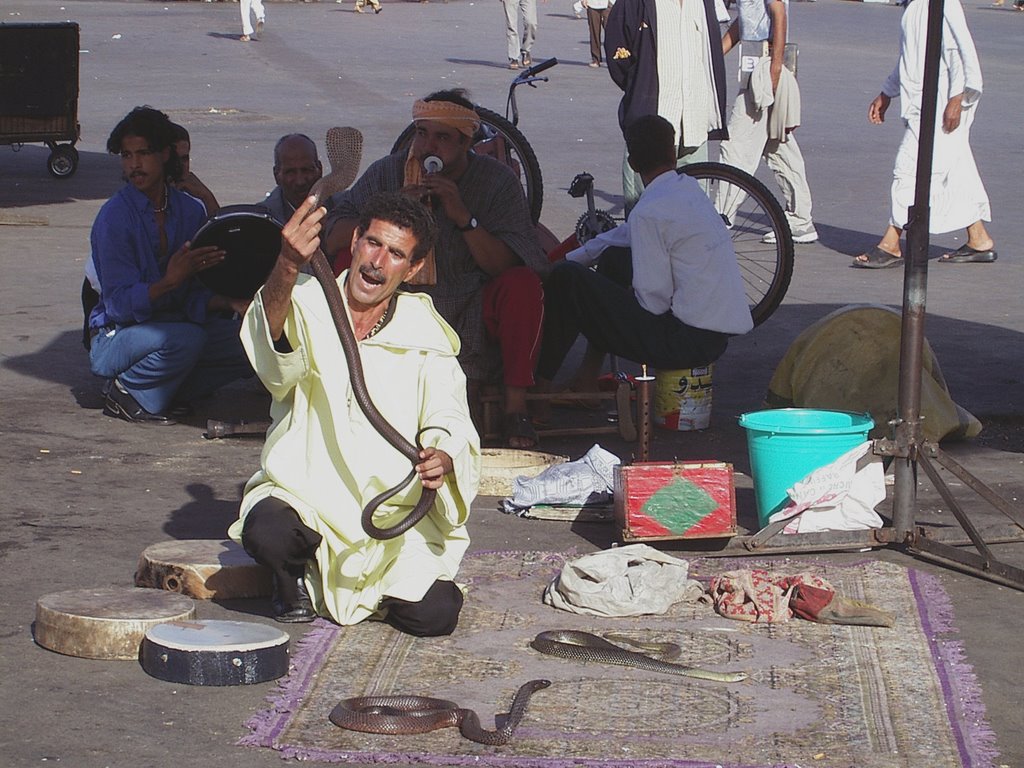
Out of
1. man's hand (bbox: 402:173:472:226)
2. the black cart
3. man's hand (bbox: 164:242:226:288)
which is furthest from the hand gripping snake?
the black cart

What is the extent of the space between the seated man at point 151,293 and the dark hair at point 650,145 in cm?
169

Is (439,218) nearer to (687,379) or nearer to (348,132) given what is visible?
(687,379)

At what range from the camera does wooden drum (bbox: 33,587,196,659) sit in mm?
4059

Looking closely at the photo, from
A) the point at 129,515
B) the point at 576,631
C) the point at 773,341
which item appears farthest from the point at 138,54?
the point at 576,631

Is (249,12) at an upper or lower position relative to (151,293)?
upper

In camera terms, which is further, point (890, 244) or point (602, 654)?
point (890, 244)

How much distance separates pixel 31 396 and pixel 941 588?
13.2 feet

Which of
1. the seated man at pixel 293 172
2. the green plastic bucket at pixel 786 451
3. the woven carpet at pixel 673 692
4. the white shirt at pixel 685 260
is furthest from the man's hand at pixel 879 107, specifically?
the woven carpet at pixel 673 692

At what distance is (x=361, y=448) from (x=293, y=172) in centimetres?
274

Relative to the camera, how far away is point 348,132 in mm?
4234

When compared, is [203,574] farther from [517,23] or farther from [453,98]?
[517,23]

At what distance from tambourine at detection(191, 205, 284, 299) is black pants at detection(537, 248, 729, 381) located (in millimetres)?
1134

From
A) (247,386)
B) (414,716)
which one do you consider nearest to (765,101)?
(247,386)

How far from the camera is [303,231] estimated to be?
386 cm
